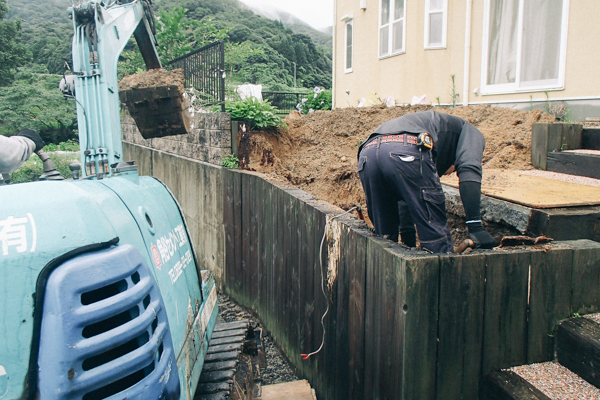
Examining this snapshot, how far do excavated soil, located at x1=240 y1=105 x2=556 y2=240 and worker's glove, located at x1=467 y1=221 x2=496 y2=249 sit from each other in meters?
2.63

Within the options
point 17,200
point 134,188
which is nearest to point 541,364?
point 134,188

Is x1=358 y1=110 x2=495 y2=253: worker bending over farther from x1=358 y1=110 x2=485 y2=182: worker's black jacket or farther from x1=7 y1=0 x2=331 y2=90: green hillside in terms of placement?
x1=7 y1=0 x2=331 y2=90: green hillside

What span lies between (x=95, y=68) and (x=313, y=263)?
2.62 metres

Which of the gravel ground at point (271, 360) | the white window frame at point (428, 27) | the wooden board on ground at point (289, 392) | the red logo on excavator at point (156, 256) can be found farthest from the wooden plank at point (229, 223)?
the white window frame at point (428, 27)

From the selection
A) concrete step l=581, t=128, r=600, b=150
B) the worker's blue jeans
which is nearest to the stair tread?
the worker's blue jeans

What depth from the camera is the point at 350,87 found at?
1466 centimetres

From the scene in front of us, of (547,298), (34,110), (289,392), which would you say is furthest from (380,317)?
(34,110)

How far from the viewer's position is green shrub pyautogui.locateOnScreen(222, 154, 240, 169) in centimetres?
717

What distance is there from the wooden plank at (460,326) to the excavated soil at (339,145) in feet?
10.4

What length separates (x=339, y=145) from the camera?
7.92 m

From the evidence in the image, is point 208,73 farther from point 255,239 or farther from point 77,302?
point 77,302

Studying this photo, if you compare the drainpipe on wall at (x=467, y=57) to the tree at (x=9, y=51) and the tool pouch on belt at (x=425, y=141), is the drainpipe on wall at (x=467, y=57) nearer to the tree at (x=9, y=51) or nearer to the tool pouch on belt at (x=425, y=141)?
the tool pouch on belt at (x=425, y=141)

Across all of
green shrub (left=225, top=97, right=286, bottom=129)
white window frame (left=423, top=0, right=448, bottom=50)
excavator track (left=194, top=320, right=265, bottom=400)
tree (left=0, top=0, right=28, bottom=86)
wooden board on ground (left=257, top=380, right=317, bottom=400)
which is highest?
tree (left=0, top=0, right=28, bottom=86)

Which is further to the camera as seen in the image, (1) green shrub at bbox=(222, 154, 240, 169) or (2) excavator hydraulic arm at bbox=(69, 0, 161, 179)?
(1) green shrub at bbox=(222, 154, 240, 169)
